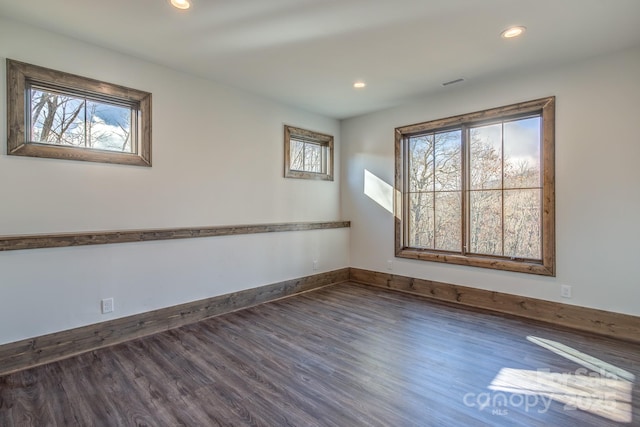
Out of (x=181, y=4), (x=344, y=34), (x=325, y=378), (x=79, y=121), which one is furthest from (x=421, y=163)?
(x=79, y=121)

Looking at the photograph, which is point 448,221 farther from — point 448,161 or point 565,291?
point 565,291

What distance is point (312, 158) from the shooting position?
16.9ft

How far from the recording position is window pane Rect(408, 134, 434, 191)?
4.50 metres

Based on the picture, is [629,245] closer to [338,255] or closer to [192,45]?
[338,255]

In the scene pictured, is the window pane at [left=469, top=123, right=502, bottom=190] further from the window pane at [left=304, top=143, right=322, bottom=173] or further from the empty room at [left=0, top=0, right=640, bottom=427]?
the window pane at [left=304, top=143, right=322, bottom=173]

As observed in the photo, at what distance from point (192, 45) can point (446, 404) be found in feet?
11.7

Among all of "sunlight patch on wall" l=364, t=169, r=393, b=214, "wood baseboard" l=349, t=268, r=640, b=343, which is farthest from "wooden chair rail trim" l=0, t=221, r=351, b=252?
"wood baseboard" l=349, t=268, r=640, b=343

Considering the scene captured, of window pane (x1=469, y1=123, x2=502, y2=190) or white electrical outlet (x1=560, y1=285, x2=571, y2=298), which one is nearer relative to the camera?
white electrical outlet (x1=560, y1=285, x2=571, y2=298)

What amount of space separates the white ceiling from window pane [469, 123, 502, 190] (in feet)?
2.16

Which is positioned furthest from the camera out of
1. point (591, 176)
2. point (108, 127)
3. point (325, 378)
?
point (591, 176)

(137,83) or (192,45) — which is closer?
(192,45)

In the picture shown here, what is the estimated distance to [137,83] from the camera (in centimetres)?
317

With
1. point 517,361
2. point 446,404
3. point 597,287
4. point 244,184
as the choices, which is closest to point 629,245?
point 597,287

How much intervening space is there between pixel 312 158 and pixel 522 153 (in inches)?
115
